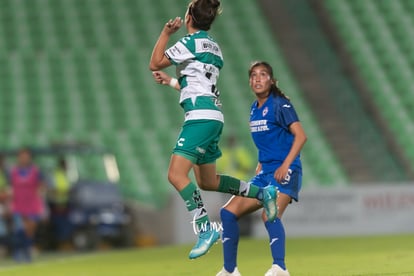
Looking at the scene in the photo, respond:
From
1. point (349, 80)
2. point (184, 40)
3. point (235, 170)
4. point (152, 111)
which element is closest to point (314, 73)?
point (349, 80)

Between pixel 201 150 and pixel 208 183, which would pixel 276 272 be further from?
pixel 201 150

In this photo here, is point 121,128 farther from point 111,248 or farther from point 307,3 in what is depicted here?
point 307,3

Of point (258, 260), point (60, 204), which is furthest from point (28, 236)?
point (258, 260)

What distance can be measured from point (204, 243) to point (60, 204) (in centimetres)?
1148

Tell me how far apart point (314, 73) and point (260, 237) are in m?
6.64

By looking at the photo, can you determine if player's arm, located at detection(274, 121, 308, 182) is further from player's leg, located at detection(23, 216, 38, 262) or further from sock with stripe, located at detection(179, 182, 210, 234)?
player's leg, located at detection(23, 216, 38, 262)

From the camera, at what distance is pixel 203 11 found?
8594mm

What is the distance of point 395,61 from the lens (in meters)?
25.0

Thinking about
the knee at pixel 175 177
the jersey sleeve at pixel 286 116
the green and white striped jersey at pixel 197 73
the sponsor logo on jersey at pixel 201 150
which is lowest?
the knee at pixel 175 177

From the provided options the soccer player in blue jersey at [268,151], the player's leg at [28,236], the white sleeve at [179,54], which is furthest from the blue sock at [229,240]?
the player's leg at [28,236]

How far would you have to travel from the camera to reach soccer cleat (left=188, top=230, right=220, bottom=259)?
825cm

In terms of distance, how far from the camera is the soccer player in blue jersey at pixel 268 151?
29.8 feet

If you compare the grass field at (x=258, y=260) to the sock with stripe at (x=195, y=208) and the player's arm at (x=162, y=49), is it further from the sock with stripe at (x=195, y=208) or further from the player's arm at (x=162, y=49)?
the player's arm at (x=162, y=49)

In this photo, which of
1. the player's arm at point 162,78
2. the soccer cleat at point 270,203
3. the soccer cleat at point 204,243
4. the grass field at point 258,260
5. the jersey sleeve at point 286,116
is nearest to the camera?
the soccer cleat at point 204,243
